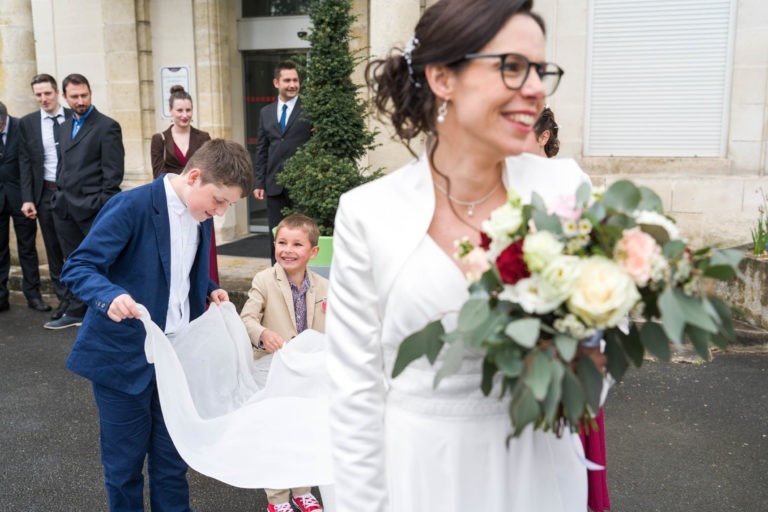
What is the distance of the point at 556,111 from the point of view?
8.55m

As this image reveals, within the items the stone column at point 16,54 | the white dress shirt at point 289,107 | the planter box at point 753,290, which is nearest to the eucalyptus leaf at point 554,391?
the planter box at point 753,290

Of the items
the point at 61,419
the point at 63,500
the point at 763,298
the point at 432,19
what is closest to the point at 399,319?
the point at 432,19

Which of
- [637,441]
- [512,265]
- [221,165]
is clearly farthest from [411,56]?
[637,441]

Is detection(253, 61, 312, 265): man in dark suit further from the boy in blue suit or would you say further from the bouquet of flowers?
the bouquet of flowers

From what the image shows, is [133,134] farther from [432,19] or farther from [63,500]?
[432,19]

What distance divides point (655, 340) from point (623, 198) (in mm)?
287

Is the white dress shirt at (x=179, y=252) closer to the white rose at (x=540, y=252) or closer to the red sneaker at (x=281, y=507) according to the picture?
the red sneaker at (x=281, y=507)

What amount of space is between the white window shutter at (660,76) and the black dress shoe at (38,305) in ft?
20.6

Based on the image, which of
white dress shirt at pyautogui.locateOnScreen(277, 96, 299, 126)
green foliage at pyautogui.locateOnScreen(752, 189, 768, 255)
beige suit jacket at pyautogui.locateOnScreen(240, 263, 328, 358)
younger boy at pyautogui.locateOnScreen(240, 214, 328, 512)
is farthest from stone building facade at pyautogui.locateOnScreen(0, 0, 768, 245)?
beige suit jacket at pyautogui.locateOnScreen(240, 263, 328, 358)

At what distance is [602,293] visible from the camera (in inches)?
56.6

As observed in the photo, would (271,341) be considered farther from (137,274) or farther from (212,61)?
(212,61)

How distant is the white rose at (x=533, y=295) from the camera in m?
1.47

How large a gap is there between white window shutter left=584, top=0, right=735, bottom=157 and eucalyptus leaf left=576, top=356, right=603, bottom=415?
24.4 ft

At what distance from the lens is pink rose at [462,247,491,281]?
5.16 feet
